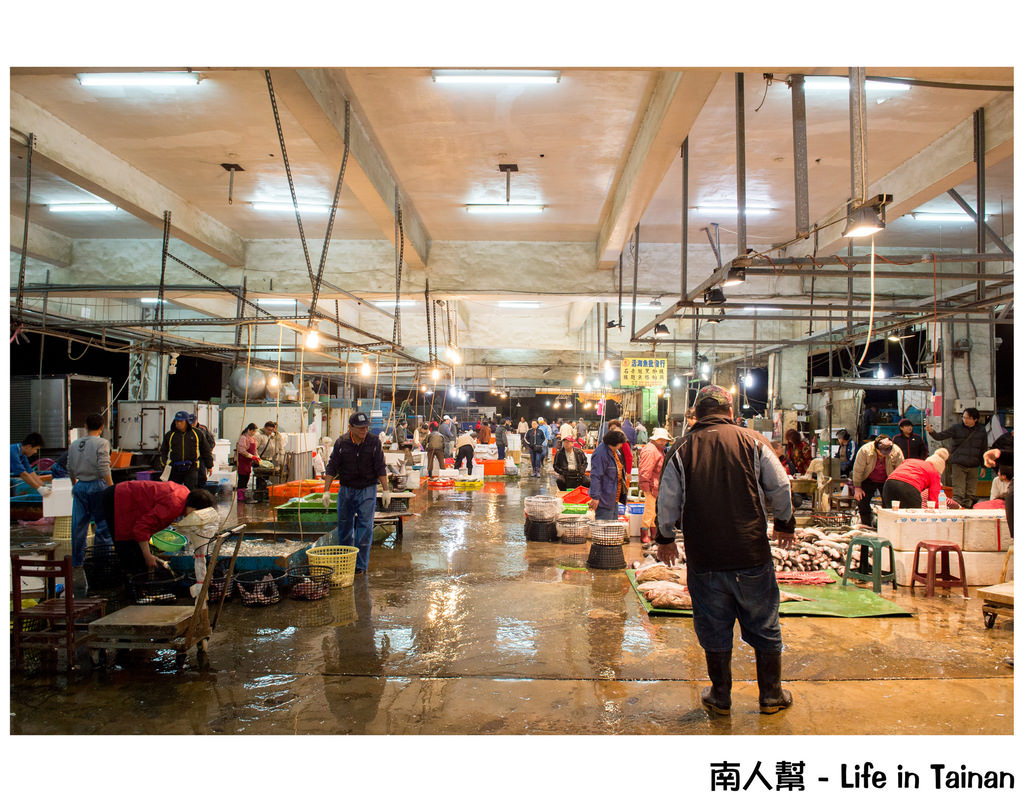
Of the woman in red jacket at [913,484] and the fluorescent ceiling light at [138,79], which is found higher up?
the fluorescent ceiling light at [138,79]

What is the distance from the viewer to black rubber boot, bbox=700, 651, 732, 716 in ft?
13.7

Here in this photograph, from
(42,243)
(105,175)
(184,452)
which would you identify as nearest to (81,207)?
(42,243)

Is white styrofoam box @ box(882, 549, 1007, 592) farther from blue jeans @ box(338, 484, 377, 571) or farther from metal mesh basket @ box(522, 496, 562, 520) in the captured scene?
blue jeans @ box(338, 484, 377, 571)

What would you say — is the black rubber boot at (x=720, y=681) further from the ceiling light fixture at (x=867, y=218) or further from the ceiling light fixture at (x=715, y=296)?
the ceiling light fixture at (x=715, y=296)

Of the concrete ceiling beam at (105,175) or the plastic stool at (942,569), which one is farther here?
the concrete ceiling beam at (105,175)

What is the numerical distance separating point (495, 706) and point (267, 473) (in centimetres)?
1208

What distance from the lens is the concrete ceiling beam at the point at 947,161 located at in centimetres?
709

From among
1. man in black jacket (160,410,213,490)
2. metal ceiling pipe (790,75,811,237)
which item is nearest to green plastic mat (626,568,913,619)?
metal ceiling pipe (790,75,811,237)

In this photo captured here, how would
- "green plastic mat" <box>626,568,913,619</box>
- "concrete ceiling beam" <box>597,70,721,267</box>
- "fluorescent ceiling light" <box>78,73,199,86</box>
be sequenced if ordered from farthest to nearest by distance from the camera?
"fluorescent ceiling light" <box>78,73,199,86</box>, "green plastic mat" <box>626,568,913,619</box>, "concrete ceiling beam" <box>597,70,721,267</box>

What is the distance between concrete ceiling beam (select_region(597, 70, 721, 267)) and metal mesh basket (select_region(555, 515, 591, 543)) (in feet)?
14.4

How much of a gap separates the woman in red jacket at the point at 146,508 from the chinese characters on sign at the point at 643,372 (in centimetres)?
1112

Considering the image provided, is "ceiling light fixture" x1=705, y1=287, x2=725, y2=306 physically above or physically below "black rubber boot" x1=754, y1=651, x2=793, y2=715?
above

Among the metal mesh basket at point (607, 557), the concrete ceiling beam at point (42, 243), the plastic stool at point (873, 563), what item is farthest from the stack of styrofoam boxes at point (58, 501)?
the plastic stool at point (873, 563)

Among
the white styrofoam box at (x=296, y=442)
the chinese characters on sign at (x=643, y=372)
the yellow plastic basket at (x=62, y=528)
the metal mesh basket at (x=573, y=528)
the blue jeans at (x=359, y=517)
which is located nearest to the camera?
the blue jeans at (x=359, y=517)
